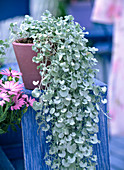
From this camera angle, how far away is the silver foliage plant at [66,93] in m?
0.85

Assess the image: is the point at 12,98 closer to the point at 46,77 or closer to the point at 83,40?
the point at 46,77

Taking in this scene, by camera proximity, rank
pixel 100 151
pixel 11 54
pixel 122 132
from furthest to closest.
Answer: pixel 122 132 < pixel 11 54 < pixel 100 151

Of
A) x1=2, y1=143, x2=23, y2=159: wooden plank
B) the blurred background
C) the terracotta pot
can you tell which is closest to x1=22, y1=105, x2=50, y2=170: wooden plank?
the terracotta pot

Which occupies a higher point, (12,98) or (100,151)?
(12,98)

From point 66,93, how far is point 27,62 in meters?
0.18

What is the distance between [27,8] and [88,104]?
9.52 feet

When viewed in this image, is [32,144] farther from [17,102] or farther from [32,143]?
[17,102]

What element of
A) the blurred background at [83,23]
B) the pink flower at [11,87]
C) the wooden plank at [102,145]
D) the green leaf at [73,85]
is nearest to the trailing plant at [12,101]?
the pink flower at [11,87]

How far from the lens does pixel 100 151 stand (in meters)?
0.99

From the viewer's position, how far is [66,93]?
843 mm

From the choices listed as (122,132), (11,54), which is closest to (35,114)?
(11,54)

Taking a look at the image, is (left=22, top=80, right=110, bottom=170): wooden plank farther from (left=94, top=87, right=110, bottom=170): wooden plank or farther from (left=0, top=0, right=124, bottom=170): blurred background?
(left=0, top=0, right=124, bottom=170): blurred background

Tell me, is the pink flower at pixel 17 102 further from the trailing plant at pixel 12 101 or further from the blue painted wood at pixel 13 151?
the blue painted wood at pixel 13 151

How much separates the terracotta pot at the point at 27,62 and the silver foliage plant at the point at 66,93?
0.14 feet
